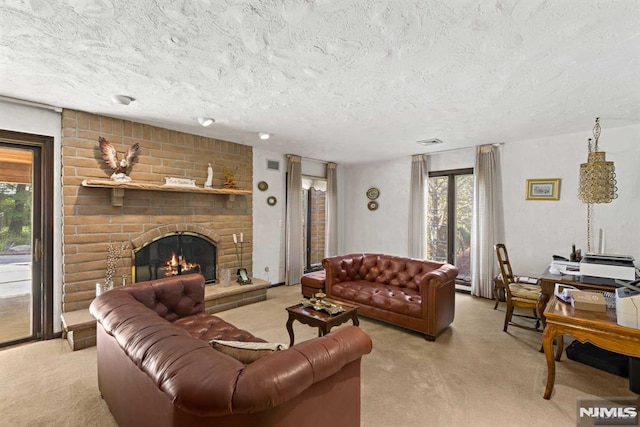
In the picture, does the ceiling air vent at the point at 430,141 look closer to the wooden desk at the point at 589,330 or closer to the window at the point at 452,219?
the window at the point at 452,219

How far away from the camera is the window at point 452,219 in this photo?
17.2 feet

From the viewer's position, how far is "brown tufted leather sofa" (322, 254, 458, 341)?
3279mm

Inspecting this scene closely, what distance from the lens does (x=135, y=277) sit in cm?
372

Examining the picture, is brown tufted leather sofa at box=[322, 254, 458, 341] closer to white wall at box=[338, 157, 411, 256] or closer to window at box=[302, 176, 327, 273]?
white wall at box=[338, 157, 411, 256]

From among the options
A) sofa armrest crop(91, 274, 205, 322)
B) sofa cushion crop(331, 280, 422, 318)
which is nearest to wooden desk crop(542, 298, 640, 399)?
sofa cushion crop(331, 280, 422, 318)

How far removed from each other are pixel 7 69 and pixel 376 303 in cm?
402

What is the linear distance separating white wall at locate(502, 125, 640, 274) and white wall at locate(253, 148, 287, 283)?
3.74 metres

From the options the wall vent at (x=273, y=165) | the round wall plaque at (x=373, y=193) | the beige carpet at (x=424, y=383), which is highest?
the wall vent at (x=273, y=165)

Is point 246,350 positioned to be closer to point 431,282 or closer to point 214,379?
point 214,379

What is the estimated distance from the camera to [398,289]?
401 cm

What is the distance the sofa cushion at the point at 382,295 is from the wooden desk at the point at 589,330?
4.20 feet

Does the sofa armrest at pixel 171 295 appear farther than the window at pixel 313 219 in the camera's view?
No

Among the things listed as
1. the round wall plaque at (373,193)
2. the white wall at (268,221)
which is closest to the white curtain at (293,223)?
the white wall at (268,221)

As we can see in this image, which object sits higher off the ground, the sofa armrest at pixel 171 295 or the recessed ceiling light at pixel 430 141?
the recessed ceiling light at pixel 430 141
